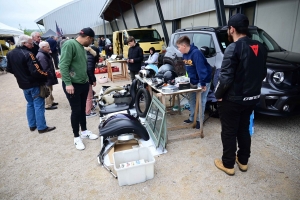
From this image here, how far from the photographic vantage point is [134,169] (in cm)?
238

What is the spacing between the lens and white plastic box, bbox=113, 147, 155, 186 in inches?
93.1

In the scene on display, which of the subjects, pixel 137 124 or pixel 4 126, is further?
pixel 4 126

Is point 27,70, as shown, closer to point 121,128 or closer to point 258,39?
point 121,128

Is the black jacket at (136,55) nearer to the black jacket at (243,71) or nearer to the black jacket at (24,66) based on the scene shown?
the black jacket at (24,66)

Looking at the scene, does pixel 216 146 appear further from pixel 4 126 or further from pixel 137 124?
pixel 4 126

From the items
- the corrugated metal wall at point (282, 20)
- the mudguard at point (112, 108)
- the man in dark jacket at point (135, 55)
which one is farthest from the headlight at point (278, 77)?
the corrugated metal wall at point (282, 20)

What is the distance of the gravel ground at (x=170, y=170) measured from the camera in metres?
2.33

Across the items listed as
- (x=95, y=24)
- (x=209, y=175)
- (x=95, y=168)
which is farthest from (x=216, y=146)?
(x=95, y=24)

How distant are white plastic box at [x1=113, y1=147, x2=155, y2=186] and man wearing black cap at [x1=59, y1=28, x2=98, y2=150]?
1052mm

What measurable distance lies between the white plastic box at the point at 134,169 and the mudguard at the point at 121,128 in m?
0.62

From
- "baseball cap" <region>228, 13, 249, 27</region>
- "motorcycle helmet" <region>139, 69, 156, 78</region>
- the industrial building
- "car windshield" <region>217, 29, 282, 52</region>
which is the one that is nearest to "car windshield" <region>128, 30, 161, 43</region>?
the industrial building

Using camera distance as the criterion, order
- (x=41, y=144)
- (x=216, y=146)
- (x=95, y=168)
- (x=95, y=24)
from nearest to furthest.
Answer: (x=95, y=168)
(x=216, y=146)
(x=41, y=144)
(x=95, y=24)

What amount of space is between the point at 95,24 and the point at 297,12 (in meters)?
30.5

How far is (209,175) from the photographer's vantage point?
2566 mm
